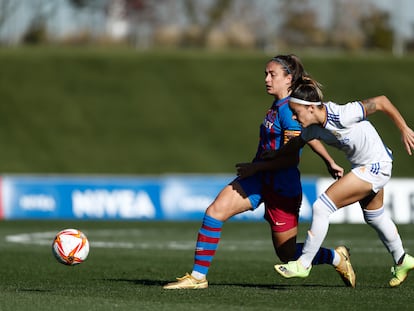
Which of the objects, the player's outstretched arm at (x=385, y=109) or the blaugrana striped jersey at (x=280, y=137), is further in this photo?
the blaugrana striped jersey at (x=280, y=137)

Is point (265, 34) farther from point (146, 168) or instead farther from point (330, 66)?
point (146, 168)

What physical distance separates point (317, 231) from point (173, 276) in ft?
10.1

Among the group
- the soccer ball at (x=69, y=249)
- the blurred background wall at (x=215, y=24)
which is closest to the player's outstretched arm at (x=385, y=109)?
the soccer ball at (x=69, y=249)

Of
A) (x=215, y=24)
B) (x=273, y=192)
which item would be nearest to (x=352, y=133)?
(x=273, y=192)

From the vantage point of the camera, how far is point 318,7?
3666cm

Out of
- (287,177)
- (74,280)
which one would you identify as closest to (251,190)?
(287,177)

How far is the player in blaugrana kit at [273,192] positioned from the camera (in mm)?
9562

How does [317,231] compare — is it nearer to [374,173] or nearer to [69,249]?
[374,173]

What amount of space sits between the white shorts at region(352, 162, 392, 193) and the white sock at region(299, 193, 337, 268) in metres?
0.39

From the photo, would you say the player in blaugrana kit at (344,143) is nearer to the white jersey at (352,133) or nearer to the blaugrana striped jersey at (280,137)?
the white jersey at (352,133)

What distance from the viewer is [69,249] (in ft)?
31.8

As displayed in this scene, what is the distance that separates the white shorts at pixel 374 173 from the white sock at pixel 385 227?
0.56 meters

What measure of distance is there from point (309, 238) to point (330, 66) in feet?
100

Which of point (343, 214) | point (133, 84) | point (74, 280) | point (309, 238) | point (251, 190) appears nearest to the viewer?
point (309, 238)
